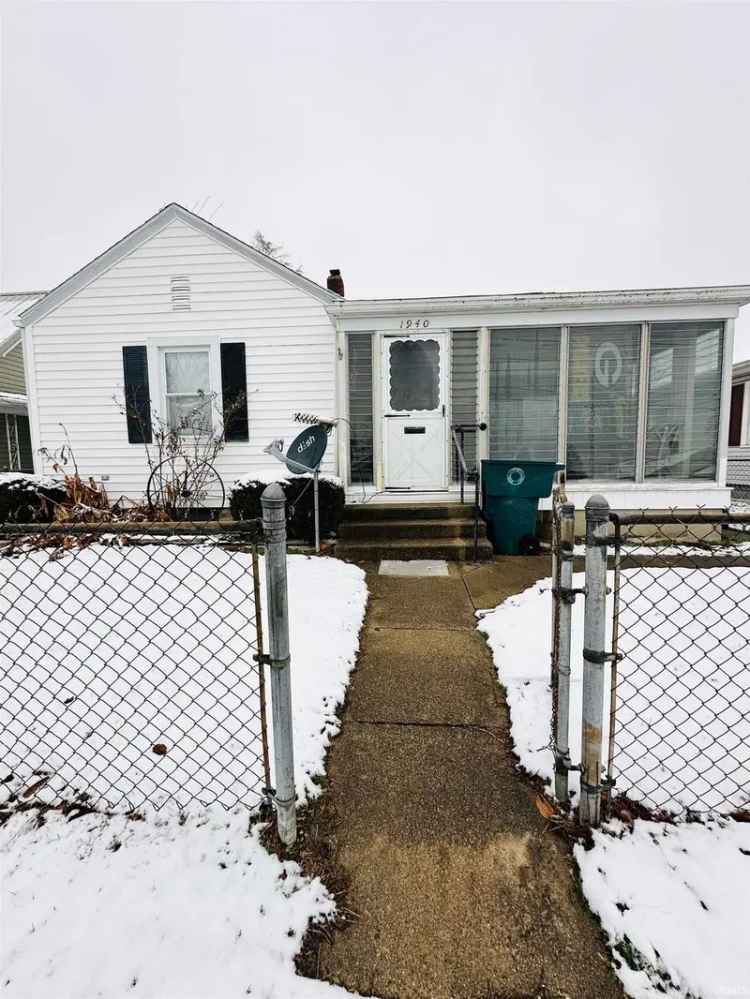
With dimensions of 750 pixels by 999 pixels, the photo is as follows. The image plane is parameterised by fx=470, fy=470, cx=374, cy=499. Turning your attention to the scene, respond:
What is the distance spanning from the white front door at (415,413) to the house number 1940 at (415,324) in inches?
6.1

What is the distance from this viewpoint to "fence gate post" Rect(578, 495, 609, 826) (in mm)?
1494

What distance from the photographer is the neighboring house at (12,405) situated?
473 inches

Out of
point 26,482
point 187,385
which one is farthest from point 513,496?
point 26,482

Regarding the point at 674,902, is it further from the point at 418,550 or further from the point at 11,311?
the point at 11,311

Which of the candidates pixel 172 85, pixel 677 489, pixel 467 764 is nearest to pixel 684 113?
pixel 677 489

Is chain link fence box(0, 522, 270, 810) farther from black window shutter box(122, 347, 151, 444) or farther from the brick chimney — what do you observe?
the brick chimney

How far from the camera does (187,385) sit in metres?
7.21

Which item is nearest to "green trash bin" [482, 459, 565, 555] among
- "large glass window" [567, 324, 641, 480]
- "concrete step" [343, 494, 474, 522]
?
"concrete step" [343, 494, 474, 522]

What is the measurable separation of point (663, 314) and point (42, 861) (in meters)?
7.63

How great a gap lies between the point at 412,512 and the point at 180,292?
4.87 m

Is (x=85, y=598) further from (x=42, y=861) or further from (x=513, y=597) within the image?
(x=513, y=597)

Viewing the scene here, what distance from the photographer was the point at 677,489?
6375 mm

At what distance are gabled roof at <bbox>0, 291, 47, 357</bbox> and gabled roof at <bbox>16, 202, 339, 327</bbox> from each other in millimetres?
6179

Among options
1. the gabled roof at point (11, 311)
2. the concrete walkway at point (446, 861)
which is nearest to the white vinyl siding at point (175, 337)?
the concrete walkway at point (446, 861)
